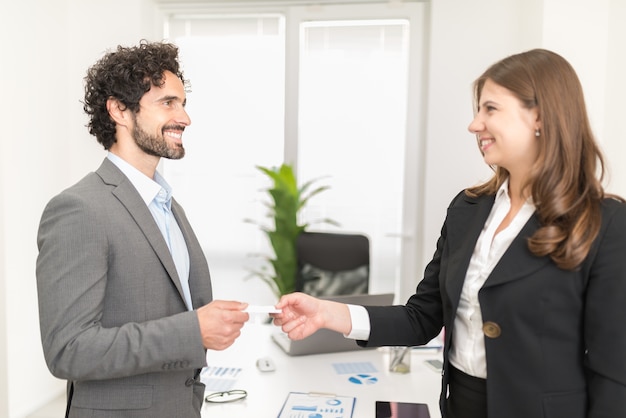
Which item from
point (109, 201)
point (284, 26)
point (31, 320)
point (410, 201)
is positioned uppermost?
point (284, 26)

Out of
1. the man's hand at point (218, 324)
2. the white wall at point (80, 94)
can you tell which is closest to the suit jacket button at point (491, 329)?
the man's hand at point (218, 324)

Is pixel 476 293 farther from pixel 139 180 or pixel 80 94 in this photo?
pixel 80 94

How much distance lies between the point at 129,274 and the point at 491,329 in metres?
0.93

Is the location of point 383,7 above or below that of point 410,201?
above

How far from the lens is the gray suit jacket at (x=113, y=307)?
52.1 inches

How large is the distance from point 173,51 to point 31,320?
2296mm

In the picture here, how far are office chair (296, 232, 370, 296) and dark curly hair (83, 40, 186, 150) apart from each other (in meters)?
1.90

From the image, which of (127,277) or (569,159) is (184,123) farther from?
(569,159)

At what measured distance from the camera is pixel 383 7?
4086 millimetres

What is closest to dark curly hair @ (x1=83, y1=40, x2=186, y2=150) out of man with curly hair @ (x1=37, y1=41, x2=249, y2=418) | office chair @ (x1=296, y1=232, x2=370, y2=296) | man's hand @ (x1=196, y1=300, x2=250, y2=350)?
man with curly hair @ (x1=37, y1=41, x2=249, y2=418)

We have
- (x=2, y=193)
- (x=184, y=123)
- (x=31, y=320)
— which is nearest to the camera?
(x=184, y=123)

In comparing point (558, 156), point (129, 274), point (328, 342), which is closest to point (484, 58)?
point (328, 342)

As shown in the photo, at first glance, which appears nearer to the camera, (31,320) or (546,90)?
(546,90)

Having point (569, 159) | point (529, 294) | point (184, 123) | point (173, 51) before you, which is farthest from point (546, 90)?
point (173, 51)
